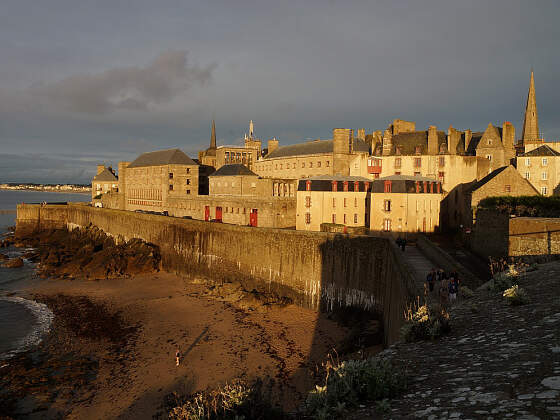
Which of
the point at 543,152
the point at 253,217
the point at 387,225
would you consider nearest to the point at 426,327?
the point at 387,225

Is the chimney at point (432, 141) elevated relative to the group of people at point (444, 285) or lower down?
elevated

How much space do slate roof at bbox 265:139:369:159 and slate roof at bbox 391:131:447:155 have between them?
965cm

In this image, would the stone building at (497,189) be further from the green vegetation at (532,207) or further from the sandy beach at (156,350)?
the sandy beach at (156,350)

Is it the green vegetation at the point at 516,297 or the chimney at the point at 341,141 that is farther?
the chimney at the point at 341,141

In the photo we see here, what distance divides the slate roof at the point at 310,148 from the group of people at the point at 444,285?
40.8 metres

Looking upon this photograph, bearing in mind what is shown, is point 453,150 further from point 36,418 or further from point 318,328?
point 36,418

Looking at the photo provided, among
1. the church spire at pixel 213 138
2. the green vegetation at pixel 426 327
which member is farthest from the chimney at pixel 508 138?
the church spire at pixel 213 138

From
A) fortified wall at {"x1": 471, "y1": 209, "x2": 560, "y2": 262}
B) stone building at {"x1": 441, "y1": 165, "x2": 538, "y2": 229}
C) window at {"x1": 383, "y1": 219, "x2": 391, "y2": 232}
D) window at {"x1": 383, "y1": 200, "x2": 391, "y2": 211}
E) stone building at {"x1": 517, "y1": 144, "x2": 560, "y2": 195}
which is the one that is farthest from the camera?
stone building at {"x1": 517, "y1": 144, "x2": 560, "y2": 195}

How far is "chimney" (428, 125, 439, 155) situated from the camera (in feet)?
144

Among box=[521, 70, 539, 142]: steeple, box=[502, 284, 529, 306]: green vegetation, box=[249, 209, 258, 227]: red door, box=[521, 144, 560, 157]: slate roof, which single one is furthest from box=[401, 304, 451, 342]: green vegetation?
box=[521, 70, 539, 142]: steeple

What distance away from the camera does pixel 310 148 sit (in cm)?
6028

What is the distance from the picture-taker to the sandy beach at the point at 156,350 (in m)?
17.2

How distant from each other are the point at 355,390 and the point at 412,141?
45692 mm

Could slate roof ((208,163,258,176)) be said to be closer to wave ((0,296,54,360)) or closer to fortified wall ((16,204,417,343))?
fortified wall ((16,204,417,343))
